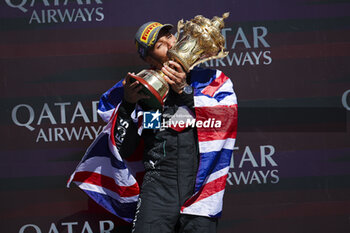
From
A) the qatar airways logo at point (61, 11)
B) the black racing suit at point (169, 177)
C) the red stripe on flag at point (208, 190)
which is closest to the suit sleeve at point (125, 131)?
the black racing suit at point (169, 177)

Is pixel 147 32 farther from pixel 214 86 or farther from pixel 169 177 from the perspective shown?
pixel 169 177

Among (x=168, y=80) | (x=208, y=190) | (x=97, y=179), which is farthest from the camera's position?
(x=97, y=179)

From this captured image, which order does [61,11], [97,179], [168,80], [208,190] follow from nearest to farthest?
[168,80] < [208,190] < [97,179] < [61,11]

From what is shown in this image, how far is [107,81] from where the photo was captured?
3.03 metres

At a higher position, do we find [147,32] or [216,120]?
[147,32]

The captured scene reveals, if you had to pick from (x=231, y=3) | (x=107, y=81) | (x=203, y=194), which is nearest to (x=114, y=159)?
(x=203, y=194)

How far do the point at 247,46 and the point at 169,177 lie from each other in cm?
122

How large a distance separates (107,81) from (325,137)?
159 centimetres

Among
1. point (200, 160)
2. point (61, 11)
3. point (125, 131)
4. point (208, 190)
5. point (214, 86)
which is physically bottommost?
point (208, 190)

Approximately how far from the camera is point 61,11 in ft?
9.93

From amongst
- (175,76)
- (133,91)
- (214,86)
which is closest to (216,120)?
(214,86)

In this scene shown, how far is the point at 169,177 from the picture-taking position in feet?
7.63

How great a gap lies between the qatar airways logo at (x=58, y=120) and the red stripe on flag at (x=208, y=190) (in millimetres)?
1033

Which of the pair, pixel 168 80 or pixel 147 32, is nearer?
pixel 168 80
